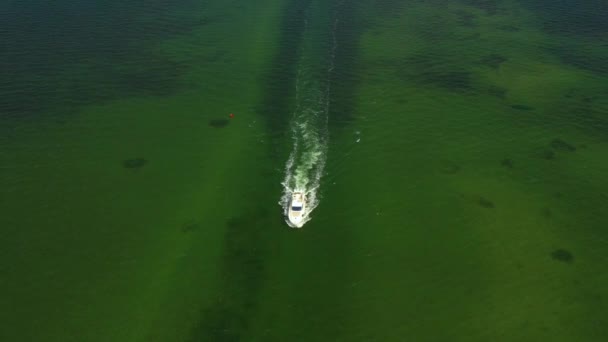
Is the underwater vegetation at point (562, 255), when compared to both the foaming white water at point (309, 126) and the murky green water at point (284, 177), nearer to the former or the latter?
the murky green water at point (284, 177)

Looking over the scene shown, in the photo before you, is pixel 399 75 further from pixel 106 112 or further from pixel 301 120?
pixel 106 112

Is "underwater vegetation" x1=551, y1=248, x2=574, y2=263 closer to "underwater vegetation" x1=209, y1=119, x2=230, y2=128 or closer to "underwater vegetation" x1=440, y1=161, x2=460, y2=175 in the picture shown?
"underwater vegetation" x1=440, y1=161, x2=460, y2=175

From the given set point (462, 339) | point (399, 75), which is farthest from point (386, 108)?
point (462, 339)

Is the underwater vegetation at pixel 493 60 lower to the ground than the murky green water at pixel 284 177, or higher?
higher

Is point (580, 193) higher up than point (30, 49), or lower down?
lower down

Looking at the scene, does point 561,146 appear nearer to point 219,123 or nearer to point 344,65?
point 344,65

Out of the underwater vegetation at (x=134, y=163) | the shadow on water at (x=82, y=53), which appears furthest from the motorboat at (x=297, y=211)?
the shadow on water at (x=82, y=53)
